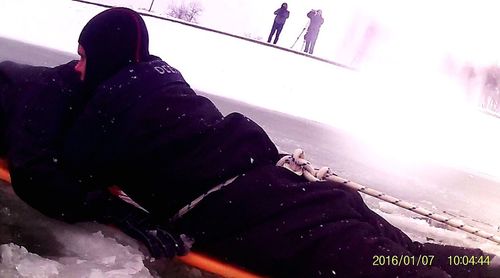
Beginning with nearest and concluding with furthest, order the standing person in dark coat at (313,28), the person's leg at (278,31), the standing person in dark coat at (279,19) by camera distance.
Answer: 1. the standing person in dark coat at (279,19)
2. the person's leg at (278,31)
3. the standing person in dark coat at (313,28)

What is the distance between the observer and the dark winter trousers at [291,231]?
5.58 feet

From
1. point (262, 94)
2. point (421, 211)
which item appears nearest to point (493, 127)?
point (262, 94)

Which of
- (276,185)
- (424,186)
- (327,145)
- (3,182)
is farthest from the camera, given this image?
(327,145)

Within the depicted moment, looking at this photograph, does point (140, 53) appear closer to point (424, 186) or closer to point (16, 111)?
point (16, 111)

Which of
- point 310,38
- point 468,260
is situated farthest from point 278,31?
point 468,260

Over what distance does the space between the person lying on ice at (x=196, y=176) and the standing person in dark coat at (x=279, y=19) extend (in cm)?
1125

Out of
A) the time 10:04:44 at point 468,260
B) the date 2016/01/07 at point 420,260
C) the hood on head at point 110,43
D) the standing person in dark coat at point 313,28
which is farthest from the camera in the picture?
the standing person in dark coat at point 313,28

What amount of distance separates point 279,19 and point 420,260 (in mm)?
11721

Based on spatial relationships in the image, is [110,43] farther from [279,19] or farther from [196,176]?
[279,19]

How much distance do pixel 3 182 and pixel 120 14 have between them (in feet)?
2.62

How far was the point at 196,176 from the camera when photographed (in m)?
1.83

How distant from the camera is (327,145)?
491cm

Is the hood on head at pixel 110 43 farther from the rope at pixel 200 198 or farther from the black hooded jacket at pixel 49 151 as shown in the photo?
the rope at pixel 200 198

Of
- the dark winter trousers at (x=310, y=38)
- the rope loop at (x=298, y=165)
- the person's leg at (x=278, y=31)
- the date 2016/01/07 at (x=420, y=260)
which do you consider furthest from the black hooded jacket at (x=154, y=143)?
the dark winter trousers at (x=310, y=38)
